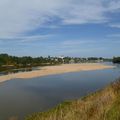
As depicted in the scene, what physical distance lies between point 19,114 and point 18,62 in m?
113

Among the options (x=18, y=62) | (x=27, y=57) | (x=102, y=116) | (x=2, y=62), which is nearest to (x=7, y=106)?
(x=102, y=116)

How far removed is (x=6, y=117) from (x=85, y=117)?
33.9ft

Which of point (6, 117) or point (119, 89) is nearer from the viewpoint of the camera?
point (119, 89)

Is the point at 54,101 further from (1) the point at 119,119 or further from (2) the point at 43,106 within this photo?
(1) the point at 119,119

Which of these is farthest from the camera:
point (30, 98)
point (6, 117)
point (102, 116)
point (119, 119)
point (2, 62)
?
point (2, 62)

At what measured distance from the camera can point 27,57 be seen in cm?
15050

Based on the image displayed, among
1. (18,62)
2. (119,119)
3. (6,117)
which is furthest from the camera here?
(18,62)

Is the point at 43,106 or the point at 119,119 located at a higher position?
the point at 119,119

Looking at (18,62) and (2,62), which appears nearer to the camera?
(2,62)

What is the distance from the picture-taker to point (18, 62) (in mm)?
130625

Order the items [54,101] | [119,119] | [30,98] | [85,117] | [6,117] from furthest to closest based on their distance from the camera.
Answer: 1. [30,98]
2. [54,101]
3. [6,117]
4. [85,117]
5. [119,119]

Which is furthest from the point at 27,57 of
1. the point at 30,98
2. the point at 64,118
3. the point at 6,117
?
the point at 64,118

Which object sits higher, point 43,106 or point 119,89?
point 119,89

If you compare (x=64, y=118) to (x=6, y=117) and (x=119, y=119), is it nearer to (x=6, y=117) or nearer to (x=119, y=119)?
(x=119, y=119)
